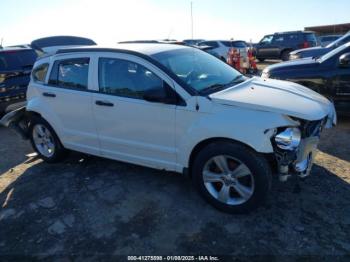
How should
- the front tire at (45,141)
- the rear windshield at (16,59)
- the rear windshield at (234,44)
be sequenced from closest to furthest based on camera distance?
the front tire at (45,141)
the rear windshield at (16,59)
the rear windshield at (234,44)

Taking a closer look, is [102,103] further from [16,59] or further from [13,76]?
[16,59]

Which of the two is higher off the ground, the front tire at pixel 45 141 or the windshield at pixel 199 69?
the windshield at pixel 199 69

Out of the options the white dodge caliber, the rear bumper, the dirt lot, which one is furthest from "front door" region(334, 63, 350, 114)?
the rear bumper

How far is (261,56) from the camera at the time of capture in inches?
813

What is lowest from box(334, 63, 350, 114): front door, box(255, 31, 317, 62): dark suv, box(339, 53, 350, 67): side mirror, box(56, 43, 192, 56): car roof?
box(255, 31, 317, 62): dark suv

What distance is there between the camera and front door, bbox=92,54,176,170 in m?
3.65

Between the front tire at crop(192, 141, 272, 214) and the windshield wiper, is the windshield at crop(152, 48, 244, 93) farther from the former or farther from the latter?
the front tire at crop(192, 141, 272, 214)

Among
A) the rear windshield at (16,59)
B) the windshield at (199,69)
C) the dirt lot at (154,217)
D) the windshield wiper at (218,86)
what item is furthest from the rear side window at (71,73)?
the rear windshield at (16,59)

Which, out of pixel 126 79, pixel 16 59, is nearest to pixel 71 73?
pixel 126 79

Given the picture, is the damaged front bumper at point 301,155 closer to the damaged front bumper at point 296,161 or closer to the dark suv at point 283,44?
the damaged front bumper at point 296,161

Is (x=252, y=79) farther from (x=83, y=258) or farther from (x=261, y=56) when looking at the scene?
(x=261, y=56)

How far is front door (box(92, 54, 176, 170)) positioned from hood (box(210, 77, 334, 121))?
679 millimetres

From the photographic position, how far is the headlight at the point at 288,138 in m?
3.11

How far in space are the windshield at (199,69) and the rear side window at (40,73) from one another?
1.96m
